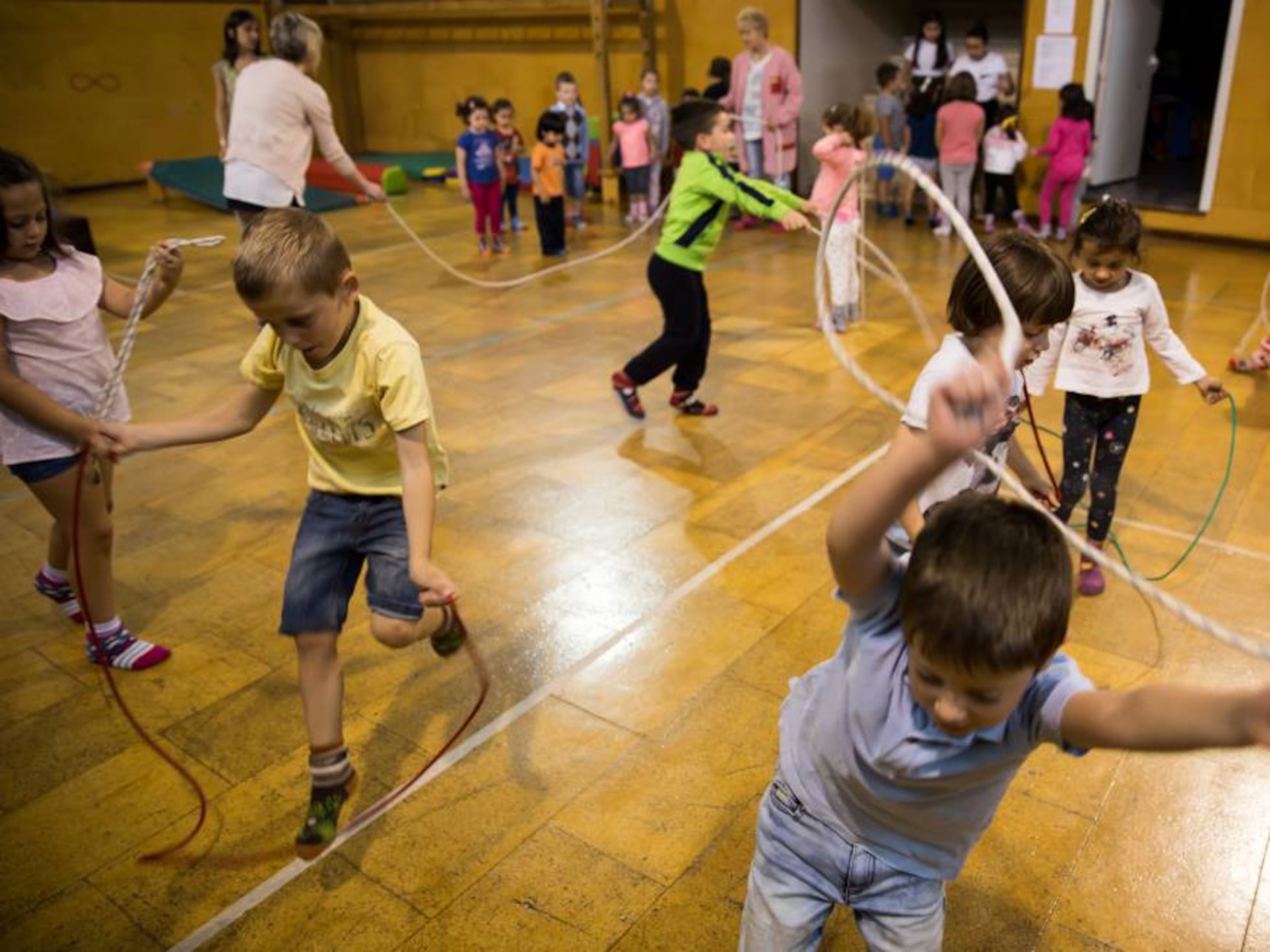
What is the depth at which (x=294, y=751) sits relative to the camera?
3.16 m

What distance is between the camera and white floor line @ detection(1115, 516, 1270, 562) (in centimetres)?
414

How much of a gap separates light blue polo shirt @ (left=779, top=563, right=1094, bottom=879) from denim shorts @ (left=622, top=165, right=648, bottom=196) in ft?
33.9

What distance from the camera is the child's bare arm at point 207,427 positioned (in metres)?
2.72

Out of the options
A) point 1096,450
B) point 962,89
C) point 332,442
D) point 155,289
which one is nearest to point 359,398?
point 332,442

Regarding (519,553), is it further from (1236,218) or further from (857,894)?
(1236,218)

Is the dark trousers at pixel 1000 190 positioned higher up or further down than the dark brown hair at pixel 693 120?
further down

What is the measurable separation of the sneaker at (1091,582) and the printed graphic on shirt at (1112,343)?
0.78 metres

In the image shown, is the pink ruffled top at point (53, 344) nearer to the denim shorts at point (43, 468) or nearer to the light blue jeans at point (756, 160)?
the denim shorts at point (43, 468)

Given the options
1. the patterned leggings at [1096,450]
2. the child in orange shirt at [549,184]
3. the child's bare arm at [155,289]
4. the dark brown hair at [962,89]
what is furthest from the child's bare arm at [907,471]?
the dark brown hair at [962,89]

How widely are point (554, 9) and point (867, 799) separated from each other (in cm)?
1347

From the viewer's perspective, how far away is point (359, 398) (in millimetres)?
2543

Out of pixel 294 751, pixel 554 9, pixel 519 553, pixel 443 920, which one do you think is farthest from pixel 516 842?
pixel 554 9

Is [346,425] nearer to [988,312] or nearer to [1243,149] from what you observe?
[988,312]

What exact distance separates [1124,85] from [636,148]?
201 inches
